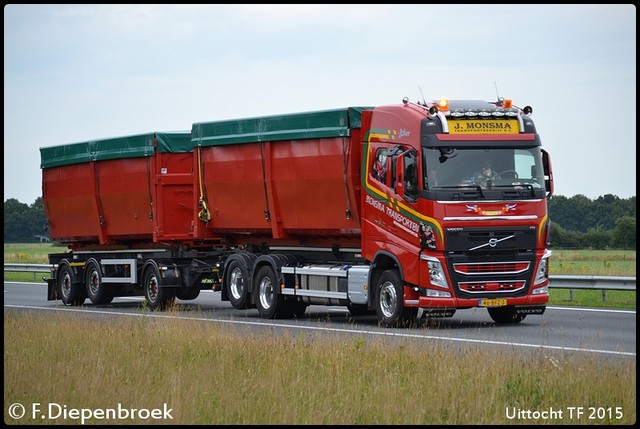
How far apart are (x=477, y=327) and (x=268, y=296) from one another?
4877 mm

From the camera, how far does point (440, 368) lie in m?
13.1

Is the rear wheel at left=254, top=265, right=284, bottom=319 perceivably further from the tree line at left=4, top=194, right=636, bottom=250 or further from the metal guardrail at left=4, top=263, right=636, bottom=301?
the tree line at left=4, top=194, right=636, bottom=250

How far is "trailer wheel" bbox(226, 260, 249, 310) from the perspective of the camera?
2462cm

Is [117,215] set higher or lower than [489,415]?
higher

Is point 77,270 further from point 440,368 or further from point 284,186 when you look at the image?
point 440,368

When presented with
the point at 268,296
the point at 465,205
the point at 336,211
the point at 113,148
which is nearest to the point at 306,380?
the point at 465,205

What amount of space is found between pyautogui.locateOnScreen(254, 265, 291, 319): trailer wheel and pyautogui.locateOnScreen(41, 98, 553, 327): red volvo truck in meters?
0.03

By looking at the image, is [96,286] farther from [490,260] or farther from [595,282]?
[490,260]

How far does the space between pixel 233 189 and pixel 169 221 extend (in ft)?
9.18

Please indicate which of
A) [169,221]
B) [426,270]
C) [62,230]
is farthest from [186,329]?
[62,230]

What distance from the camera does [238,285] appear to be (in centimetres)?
2497

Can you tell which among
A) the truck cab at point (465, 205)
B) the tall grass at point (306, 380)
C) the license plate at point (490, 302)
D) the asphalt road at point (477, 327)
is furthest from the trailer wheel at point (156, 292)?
the tall grass at point (306, 380)

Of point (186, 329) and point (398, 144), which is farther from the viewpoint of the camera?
point (398, 144)

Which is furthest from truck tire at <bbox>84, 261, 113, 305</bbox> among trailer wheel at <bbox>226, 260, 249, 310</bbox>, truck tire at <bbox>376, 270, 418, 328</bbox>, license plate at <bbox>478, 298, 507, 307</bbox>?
license plate at <bbox>478, 298, 507, 307</bbox>
